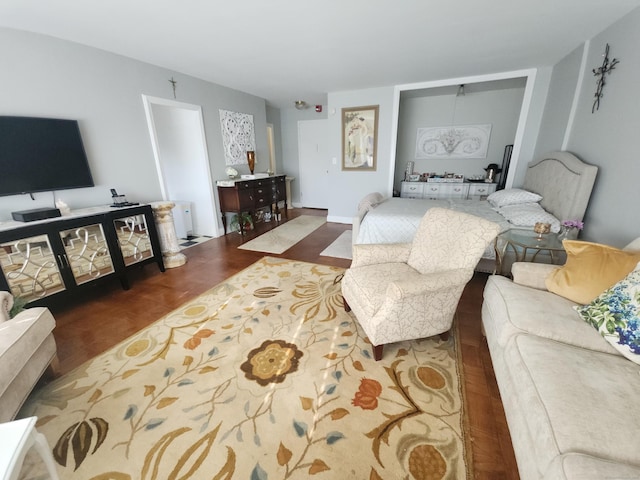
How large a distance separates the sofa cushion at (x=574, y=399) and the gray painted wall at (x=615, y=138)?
1.49 metres

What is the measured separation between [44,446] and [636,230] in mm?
3380

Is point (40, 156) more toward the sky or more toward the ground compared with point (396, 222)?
more toward the sky

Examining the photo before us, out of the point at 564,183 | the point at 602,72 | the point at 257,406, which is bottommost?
the point at 257,406

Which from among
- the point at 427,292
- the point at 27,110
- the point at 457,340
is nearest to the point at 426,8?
the point at 427,292

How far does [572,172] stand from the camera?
2.45 metres

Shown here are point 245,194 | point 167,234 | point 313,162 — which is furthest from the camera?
point 313,162

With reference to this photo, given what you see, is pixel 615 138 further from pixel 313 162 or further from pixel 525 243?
pixel 313 162

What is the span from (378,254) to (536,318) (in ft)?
3.38

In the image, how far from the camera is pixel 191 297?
2.56 metres

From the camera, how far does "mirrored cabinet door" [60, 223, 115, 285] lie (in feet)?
7.39

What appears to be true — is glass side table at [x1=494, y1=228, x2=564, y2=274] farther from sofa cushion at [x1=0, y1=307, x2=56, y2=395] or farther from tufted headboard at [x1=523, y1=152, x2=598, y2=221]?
sofa cushion at [x1=0, y1=307, x2=56, y2=395]

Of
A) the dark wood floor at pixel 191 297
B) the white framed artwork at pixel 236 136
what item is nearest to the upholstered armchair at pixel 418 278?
the dark wood floor at pixel 191 297

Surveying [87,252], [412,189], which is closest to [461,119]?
[412,189]

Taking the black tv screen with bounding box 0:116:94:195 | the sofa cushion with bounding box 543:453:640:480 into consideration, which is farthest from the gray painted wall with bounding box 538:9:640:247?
the black tv screen with bounding box 0:116:94:195
